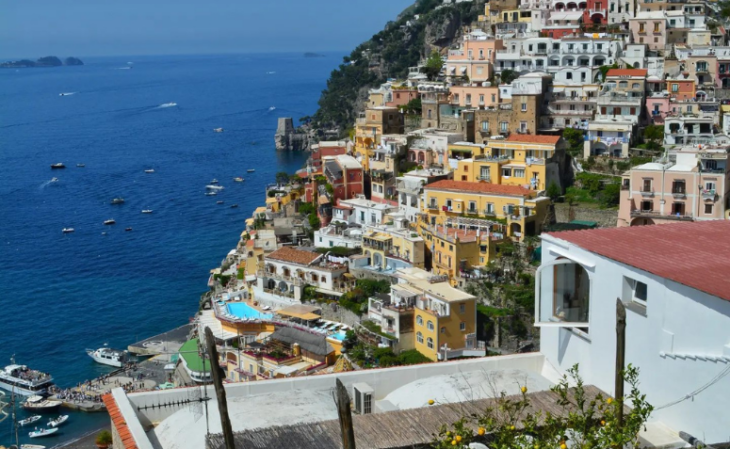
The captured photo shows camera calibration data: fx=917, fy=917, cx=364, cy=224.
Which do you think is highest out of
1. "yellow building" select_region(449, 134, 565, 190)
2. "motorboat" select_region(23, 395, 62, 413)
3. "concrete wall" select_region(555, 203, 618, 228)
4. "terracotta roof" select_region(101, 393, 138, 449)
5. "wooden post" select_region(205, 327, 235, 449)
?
"wooden post" select_region(205, 327, 235, 449)

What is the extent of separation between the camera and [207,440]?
5434 mm

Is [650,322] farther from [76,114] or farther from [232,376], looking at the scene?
[76,114]

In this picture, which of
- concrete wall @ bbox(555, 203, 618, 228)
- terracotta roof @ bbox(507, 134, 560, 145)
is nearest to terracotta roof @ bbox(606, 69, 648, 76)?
terracotta roof @ bbox(507, 134, 560, 145)

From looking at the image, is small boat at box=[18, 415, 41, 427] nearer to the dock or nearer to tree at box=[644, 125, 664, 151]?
the dock

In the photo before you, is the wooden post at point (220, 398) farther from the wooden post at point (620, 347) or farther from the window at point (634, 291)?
the window at point (634, 291)

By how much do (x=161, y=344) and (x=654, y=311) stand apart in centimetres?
2547

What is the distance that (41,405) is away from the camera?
25.6 metres

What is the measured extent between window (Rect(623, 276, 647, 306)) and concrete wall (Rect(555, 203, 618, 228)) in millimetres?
20508

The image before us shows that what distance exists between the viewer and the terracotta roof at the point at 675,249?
552 centimetres

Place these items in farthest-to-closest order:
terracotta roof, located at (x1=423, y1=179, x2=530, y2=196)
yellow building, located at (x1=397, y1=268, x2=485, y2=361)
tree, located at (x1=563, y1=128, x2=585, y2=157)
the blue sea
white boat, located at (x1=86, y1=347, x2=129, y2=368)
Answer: the blue sea, tree, located at (x1=563, y1=128, x2=585, y2=157), white boat, located at (x1=86, y1=347, x2=129, y2=368), terracotta roof, located at (x1=423, y1=179, x2=530, y2=196), yellow building, located at (x1=397, y1=268, x2=485, y2=361)

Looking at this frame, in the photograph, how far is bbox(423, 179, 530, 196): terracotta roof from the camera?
26.6 metres

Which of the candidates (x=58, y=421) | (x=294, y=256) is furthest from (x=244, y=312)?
(x=58, y=421)

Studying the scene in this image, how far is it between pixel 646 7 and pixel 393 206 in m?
17.8

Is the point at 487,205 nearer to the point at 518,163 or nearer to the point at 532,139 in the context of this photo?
the point at 518,163
